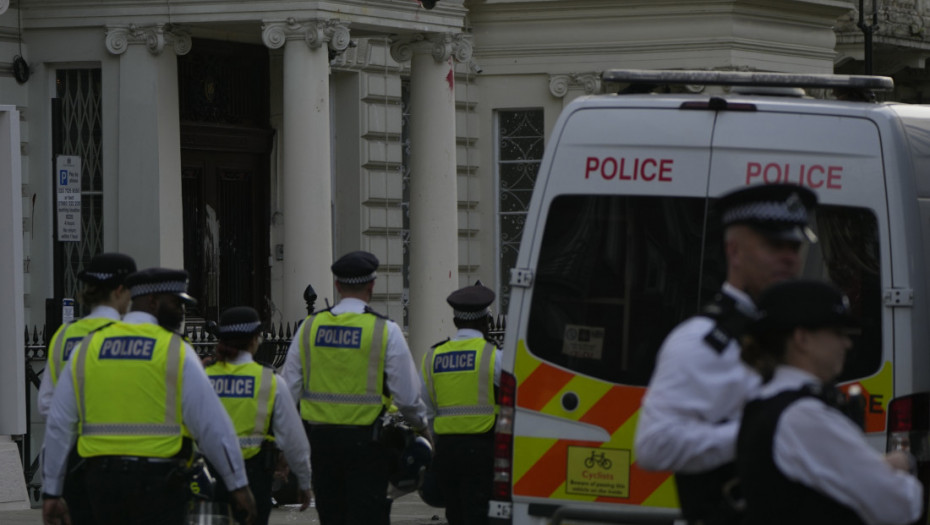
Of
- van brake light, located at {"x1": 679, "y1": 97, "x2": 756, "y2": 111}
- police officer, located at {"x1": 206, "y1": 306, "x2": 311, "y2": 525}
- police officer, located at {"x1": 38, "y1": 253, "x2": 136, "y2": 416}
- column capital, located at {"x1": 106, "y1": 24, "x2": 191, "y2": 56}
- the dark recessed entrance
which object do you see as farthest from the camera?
the dark recessed entrance

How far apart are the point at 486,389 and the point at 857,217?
8.57 feet

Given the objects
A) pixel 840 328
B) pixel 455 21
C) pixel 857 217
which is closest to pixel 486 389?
pixel 857 217

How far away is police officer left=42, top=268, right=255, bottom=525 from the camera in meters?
6.91

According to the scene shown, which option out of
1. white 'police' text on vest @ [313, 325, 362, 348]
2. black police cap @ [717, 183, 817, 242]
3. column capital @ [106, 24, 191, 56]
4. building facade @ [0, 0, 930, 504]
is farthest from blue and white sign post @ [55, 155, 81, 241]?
black police cap @ [717, 183, 817, 242]

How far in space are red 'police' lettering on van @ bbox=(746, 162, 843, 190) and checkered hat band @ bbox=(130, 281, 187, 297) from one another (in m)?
2.33

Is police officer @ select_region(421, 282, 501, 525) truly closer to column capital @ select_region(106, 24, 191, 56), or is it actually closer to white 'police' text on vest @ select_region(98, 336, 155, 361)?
white 'police' text on vest @ select_region(98, 336, 155, 361)

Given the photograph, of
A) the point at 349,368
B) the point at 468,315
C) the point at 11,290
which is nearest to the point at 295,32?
the point at 11,290

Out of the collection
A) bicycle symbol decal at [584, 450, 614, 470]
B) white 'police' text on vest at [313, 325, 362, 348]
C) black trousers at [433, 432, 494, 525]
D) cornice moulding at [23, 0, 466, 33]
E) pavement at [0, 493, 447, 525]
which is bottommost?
pavement at [0, 493, 447, 525]

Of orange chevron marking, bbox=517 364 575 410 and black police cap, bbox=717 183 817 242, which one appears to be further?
orange chevron marking, bbox=517 364 575 410

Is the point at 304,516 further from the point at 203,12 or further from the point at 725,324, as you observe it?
the point at 725,324

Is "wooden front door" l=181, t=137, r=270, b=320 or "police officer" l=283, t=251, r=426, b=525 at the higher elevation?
"wooden front door" l=181, t=137, r=270, b=320

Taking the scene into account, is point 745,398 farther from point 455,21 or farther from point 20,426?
point 455,21

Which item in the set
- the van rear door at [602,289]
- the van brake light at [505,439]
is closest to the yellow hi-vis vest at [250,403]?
the van brake light at [505,439]

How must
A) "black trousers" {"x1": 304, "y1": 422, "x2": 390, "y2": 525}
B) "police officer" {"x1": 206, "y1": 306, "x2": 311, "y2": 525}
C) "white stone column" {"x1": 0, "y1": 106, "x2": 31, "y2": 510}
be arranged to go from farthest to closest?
1. "white stone column" {"x1": 0, "y1": 106, "x2": 31, "y2": 510}
2. "black trousers" {"x1": 304, "y1": 422, "x2": 390, "y2": 525}
3. "police officer" {"x1": 206, "y1": 306, "x2": 311, "y2": 525}
